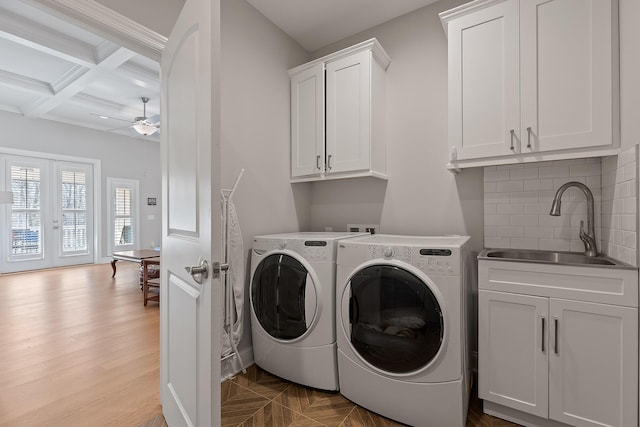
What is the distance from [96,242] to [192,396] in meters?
6.72

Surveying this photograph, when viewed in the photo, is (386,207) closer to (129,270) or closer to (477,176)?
(477,176)

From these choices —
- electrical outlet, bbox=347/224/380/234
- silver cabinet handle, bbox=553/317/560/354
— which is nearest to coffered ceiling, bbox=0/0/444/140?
electrical outlet, bbox=347/224/380/234

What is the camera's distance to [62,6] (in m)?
1.41

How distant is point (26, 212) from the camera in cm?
575

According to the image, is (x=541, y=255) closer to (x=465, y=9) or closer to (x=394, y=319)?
(x=394, y=319)

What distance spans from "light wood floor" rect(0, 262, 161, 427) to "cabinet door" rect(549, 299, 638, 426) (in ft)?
6.86

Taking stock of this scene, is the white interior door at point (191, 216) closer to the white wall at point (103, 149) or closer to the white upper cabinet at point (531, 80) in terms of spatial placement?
the white upper cabinet at point (531, 80)

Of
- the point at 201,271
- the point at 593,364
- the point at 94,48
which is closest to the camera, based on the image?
the point at 201,271

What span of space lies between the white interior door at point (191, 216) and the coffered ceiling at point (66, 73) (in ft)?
5.19

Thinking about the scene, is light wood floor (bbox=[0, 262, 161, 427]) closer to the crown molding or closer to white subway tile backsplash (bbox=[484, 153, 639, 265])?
→ the crown molding

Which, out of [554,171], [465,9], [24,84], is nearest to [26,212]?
[24,84]

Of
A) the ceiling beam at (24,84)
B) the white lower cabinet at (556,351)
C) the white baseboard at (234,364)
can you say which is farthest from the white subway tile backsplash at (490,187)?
the ceiling beam at (24,84)

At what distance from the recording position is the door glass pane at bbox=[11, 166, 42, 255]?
221 inches

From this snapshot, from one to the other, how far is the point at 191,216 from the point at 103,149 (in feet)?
22.4
